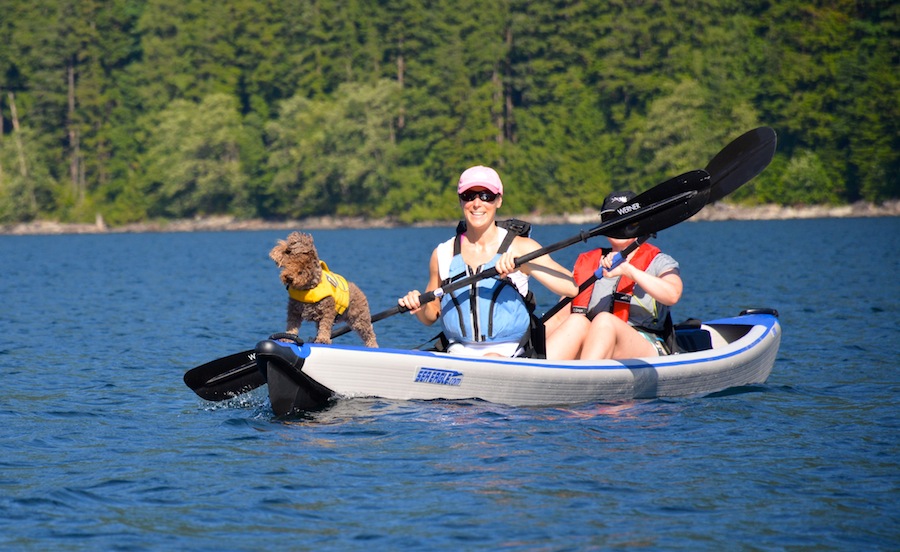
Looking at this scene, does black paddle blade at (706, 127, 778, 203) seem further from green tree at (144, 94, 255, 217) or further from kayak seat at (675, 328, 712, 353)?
green tree at (144, 94, 255, 217)

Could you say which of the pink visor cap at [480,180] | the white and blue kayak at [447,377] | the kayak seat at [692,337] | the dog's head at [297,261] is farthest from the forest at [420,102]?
the dog's head at [297,261]

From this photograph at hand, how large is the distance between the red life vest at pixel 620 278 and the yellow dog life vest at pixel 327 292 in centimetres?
189

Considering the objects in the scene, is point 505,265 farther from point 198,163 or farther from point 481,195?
point 198,163

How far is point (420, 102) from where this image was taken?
3187 inches

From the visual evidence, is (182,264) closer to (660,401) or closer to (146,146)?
(660,401)

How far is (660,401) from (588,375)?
854mm

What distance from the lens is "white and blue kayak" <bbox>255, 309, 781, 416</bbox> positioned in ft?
27.6

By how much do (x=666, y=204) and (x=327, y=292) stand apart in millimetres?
2735

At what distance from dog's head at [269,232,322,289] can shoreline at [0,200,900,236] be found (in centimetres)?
6265

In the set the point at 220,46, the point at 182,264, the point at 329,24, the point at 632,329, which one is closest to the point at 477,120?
the point at 329,24

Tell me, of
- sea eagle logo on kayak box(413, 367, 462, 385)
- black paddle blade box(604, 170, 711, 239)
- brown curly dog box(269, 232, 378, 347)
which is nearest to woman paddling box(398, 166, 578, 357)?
sea eagle logo on kayak box(413, 367, 462, 385)

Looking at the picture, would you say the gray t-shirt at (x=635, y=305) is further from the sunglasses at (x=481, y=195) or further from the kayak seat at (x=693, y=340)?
the sunglasses at (x=481, y=195)

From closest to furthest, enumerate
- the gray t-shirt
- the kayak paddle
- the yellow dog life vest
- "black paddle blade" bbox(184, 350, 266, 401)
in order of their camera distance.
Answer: the yellow dog life vest < "black paddle blade" bbox(184, 350, 266, 401) < the gray t-shirt < the kayak paddle

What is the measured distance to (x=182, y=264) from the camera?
40438 mm
